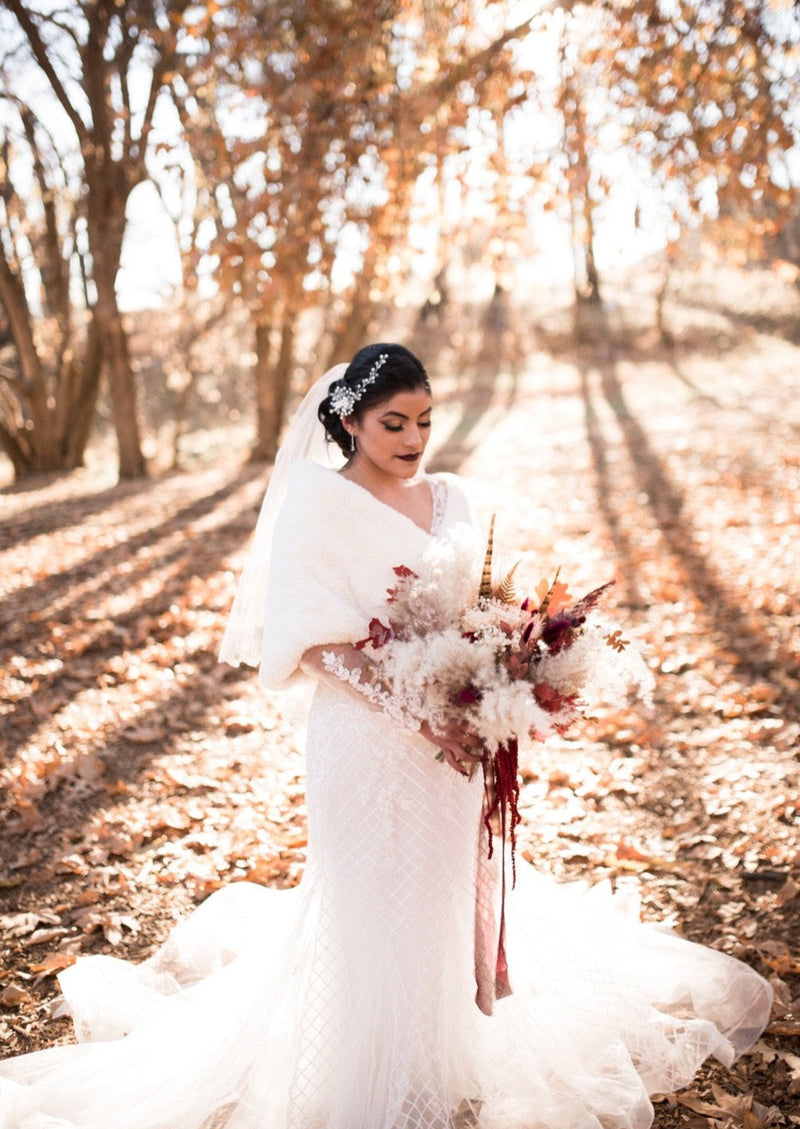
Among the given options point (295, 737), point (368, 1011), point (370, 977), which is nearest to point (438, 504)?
point (370, 977)

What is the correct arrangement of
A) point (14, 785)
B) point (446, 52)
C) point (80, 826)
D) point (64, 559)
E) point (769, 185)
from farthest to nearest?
point (64, 559) → point (446, 52) → point (769, 185) → point (14, 785) → point (80, 826)

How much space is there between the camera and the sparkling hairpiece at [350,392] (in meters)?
3.03

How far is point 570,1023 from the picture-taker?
3.24 meters

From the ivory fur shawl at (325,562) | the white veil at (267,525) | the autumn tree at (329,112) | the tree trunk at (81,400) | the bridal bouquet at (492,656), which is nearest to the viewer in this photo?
the bridal bouquet at (492,656)

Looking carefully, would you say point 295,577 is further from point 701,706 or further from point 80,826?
point 701,706

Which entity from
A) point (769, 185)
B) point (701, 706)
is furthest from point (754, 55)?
point (701, 706)

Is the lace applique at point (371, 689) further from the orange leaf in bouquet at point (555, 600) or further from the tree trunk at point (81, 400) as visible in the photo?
the tree trunk at point (81, 400)

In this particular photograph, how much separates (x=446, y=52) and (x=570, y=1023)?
7.28 metres

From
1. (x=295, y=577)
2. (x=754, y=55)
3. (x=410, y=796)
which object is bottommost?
(x=410, y=796)

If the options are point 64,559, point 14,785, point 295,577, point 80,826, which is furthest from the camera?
point 64,559

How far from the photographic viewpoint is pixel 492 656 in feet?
8.13

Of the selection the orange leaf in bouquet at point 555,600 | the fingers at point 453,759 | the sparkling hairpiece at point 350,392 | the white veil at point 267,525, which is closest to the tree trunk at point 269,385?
the white veil at point 267,525

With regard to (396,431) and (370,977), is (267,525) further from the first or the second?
(370,977)

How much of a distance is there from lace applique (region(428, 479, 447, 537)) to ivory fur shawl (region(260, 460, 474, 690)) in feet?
0.36
